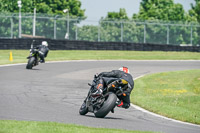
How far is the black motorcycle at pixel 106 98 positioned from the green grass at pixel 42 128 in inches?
57.8

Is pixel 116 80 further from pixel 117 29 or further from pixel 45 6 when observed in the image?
pixel 45 6

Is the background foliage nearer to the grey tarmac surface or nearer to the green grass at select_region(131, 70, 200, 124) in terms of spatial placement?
the grey tarmac surface

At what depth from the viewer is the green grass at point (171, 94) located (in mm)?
13586

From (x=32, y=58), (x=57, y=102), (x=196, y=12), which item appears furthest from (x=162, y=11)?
(x=57, y=102)

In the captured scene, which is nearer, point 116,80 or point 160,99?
point 116,80

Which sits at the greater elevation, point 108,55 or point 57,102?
point 108,55

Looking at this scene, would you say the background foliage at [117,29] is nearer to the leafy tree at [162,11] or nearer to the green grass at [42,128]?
the green grass at [42,128]

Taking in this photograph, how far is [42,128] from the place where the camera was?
31.5 ft

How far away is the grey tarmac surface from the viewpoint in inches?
443

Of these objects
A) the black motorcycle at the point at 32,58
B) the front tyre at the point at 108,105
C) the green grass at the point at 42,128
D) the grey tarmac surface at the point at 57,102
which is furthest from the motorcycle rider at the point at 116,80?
the black motorcycle at the point at 32,58

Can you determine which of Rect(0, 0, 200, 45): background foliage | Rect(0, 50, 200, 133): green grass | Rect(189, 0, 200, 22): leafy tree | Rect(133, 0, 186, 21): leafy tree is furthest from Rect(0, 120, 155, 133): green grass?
Rect(189, 0, 200, 22): leafy tree

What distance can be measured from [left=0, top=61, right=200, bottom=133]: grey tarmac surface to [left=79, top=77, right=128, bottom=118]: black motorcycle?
0.73ft

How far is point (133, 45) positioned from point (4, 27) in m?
10.6

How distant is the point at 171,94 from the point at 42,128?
936 centimetres
